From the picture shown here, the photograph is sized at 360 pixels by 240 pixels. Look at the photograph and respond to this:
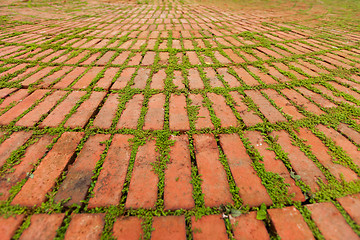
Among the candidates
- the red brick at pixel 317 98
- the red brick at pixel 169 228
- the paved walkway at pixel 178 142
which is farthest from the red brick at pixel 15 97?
the red brick at pixel 317 98

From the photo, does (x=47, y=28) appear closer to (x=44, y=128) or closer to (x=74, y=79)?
(x=74, y=79)

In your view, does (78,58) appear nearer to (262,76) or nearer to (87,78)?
(87,78)

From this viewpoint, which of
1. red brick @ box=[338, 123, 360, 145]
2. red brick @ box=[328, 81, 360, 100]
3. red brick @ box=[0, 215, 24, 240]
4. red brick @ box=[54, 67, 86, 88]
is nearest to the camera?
red brick @ box=[0, 215, 24, 240]

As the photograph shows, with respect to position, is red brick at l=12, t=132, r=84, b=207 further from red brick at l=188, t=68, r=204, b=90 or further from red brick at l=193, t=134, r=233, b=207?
red brick at l=188, t=68, r=204, b=90

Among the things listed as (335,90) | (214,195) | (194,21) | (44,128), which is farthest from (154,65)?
(194,21)

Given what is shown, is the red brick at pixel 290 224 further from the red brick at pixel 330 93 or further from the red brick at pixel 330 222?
the red brick at pixel 330 93

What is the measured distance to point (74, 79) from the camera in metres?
2.21

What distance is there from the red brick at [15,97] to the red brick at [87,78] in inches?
19.7

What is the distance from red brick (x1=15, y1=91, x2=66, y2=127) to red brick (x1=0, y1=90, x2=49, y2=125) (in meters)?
0.09

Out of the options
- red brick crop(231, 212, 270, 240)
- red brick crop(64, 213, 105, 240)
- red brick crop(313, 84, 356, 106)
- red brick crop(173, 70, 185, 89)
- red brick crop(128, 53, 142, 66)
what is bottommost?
red brick crop(231, 212, 270, 240)

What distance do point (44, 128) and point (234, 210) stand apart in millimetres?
1708

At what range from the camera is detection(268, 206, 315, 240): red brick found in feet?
3.22

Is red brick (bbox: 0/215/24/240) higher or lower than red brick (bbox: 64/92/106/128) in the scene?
lower

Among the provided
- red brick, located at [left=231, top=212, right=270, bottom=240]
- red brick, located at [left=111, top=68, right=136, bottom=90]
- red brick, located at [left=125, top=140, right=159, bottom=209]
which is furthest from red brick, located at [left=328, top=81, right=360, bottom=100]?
red brick, located at [left=111, top=68, right=136, bottom=90]
